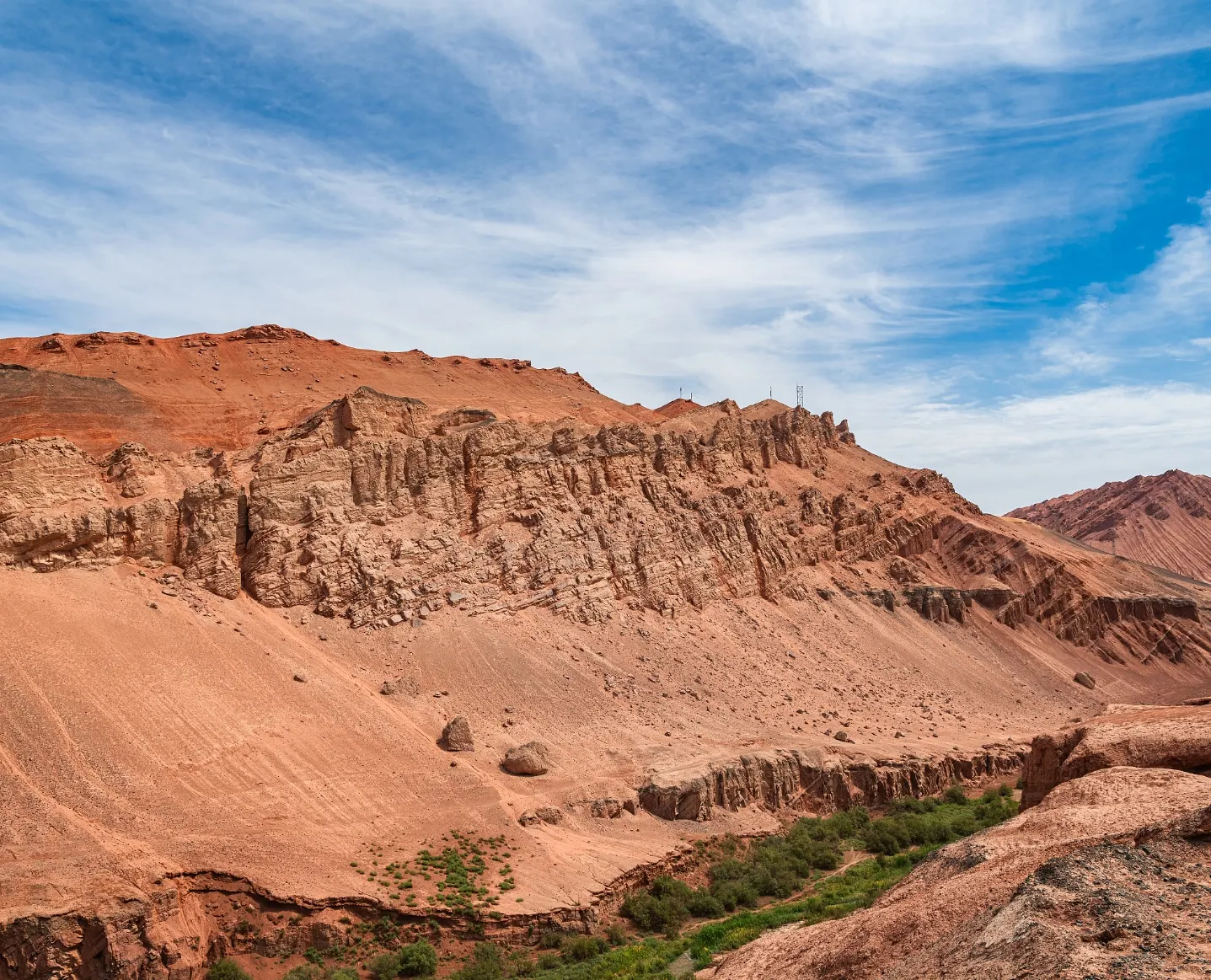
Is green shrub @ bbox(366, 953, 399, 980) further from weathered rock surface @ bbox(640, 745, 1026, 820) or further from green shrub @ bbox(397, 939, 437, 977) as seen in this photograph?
weathered rock surface @ bbox(640, 745, 1026, 820)

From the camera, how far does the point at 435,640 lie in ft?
108

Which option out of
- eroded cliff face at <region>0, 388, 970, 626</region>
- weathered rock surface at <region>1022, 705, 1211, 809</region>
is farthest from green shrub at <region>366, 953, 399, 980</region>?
eroded cliff face at <region>0, 388, 970, 626</region>

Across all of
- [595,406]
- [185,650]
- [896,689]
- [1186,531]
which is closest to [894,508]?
[896,689]

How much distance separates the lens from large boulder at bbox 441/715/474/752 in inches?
1112

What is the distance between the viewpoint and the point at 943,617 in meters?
48.3

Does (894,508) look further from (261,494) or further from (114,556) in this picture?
(114,556)

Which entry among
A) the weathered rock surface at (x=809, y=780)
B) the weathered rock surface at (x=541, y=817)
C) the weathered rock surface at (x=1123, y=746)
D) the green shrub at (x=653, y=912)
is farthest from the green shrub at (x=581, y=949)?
the weathered rock surface at (x=1123, y=746)

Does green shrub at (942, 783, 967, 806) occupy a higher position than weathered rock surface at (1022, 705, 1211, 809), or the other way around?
weathered rock surface at (1022, 705, 1211, 809)

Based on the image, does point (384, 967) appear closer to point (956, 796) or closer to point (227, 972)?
point (227, 972)

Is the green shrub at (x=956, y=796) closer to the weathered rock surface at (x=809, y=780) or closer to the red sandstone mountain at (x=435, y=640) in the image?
the weathered rock surface at (x=809, y=780)

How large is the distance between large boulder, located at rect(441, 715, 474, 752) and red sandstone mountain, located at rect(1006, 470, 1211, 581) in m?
72.3

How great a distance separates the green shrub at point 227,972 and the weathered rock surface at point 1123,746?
1544cm

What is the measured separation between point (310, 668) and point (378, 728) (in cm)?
332

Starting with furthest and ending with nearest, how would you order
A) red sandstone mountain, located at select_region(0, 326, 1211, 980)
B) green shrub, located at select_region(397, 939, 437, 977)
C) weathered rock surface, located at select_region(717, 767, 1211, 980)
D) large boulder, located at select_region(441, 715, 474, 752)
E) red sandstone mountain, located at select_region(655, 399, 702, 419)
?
1. red sandstone mountain, located at select_region(655, 399, 702, 419)
2. large boulder, located at select_region(441, 715, 474, 752)
3. red sandstone mountain, located at select_region(0, 326, 1211, 980)
4. green shrub, located at select_region(397, 939, 437, 977)
5. weathered rock surface, located at select_region(717, 767, 1211, 980)
